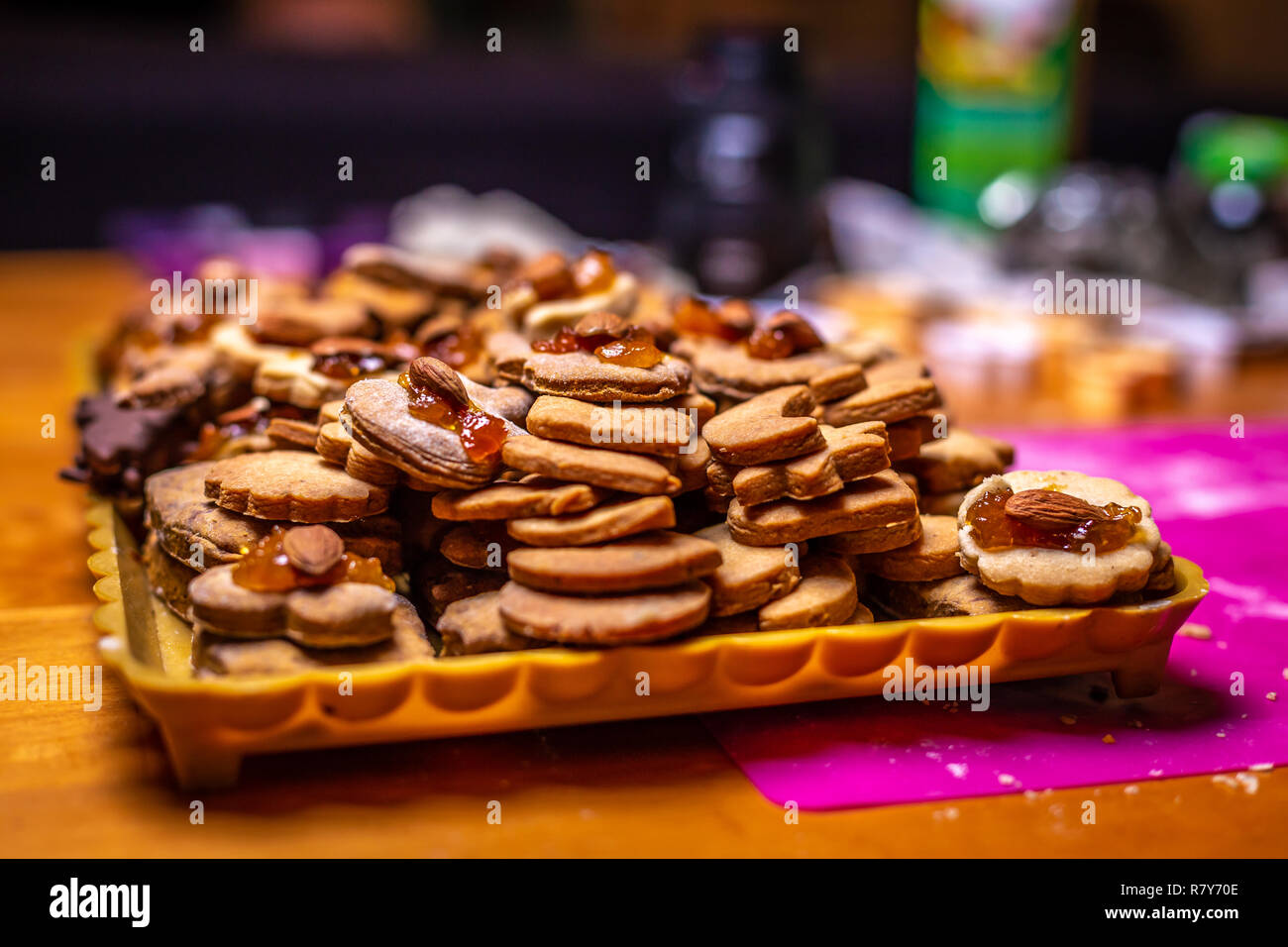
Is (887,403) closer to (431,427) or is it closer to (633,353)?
(633,353)

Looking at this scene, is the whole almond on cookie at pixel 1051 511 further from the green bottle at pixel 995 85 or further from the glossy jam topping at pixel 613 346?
the green bottle at pixel 995 85

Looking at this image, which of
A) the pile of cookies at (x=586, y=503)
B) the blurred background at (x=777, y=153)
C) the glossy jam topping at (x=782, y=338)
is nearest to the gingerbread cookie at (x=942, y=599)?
the pile of cookies at (x=586, y=503)

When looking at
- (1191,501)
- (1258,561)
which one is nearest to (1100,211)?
(1191,501)

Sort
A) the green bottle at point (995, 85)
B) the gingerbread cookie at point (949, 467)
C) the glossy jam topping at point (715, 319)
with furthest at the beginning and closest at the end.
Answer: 1. the green bottle at point (995, 85)
2. the glossy jam topping at point (715, 319)
3. the gingerbread cookie at point (949, 467)

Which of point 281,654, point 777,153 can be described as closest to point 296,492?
point 281,654

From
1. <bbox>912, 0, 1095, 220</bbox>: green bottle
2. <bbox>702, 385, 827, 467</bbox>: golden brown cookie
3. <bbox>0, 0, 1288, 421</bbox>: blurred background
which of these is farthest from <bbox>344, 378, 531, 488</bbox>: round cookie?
<bbox>912, 0, 1095, 220</bbox>: green bottle

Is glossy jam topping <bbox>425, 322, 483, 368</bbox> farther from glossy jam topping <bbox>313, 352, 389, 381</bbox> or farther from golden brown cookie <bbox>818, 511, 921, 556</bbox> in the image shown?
golden brown cookie <bbox>818, 511, 921, 556</bbox>
